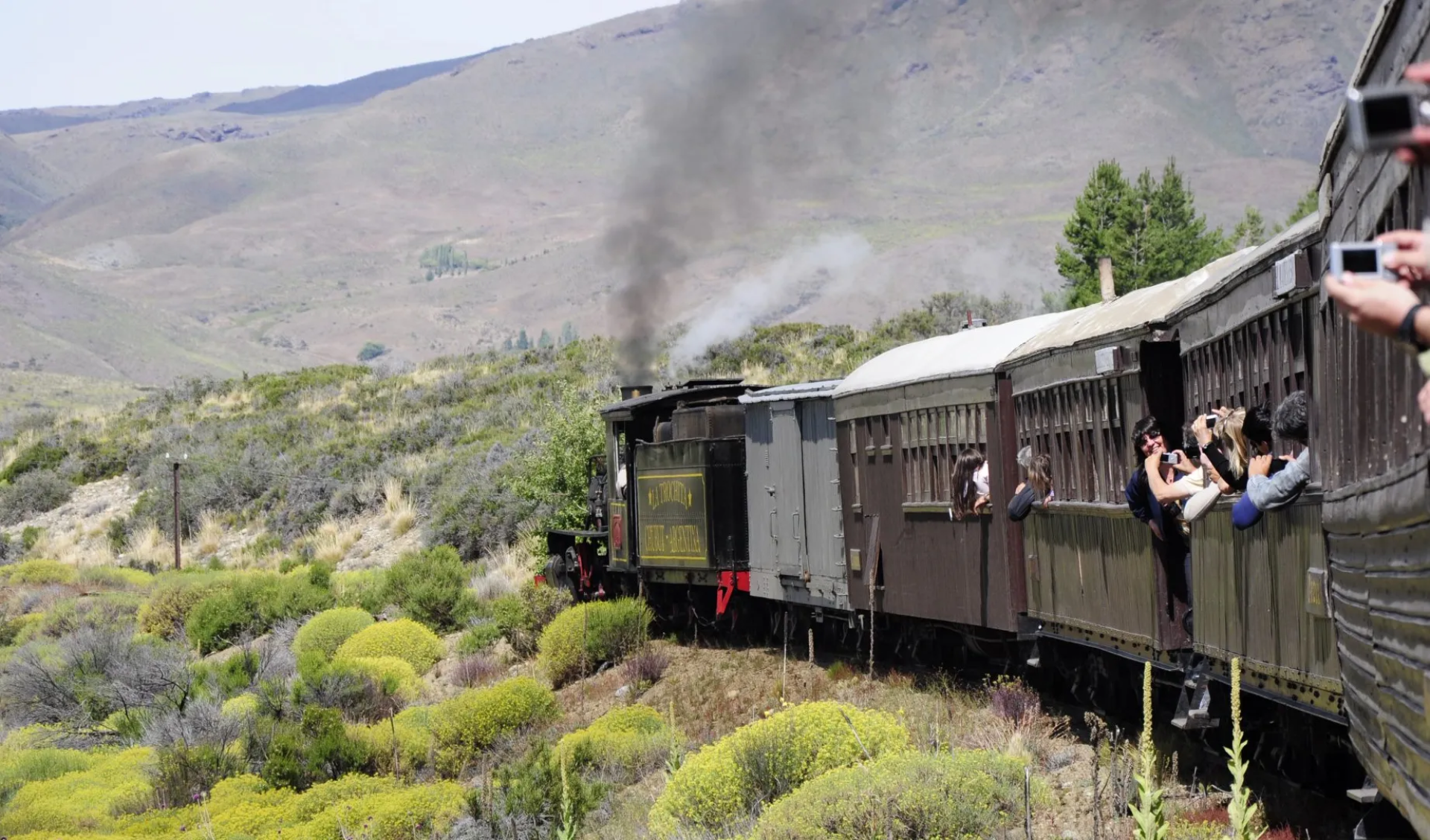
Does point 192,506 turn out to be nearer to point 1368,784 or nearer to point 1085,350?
point 1085,350

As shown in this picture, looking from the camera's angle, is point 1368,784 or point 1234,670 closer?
point 1234,670

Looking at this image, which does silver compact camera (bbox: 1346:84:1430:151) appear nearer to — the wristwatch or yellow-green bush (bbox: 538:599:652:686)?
the wristwatch

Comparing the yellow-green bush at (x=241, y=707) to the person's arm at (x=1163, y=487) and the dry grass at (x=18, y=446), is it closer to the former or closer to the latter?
the person's arm at (x=1163, y=487)

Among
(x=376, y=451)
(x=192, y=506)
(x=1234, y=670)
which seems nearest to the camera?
(x=1234, y=670)

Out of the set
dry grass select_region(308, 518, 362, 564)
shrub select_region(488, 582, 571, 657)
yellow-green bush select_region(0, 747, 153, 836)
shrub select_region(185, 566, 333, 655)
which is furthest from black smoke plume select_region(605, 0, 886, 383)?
yellow-green bush select_region(0, 747, 153, 836)

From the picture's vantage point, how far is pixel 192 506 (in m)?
44.3

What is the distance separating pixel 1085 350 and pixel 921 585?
441 centimetres

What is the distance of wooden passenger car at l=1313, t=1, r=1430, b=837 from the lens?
4.86m

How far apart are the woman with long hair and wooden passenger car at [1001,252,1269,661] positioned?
1.78ft

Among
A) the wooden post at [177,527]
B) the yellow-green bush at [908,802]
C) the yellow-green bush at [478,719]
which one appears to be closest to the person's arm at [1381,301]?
the yellow-green bush at [908,802]

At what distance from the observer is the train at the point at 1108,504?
5.54 m

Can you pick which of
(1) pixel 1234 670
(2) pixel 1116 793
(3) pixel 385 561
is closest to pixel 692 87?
(3) pixel 385 561

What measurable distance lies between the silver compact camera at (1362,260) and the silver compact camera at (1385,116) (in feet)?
1.14

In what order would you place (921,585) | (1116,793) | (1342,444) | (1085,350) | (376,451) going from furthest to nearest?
(376,451) → (921,585) → (1085,350) → (1116,793) → (1342,444)
